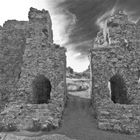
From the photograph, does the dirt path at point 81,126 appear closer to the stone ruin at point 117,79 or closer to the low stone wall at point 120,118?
the low stone wall at point 120,118

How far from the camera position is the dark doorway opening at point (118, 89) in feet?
48.1

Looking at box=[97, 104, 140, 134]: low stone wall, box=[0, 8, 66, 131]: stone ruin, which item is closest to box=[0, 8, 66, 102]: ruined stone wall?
box=[0, 8, 66, 131]: stone ruin

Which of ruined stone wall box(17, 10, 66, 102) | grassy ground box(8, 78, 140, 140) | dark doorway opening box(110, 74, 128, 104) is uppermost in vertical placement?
ruined stone wall box(17, 10, 66, 102)

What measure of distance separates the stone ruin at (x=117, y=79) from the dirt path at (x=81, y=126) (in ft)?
2.31

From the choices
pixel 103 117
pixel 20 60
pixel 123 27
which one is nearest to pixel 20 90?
pixel 20 60

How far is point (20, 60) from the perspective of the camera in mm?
19453

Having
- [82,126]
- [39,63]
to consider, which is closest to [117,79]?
[82,126]

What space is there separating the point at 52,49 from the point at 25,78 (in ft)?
11.2

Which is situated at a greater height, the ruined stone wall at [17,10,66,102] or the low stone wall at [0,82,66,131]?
the ruined stone wall at [17,10,66,102]

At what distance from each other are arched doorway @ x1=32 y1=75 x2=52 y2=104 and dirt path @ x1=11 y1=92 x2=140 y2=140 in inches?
108

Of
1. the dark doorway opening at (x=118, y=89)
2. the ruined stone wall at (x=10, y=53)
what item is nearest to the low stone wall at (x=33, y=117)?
the dark doorway opening at (x=118, y=89)

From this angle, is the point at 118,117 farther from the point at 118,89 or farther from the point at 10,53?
the point at 10,53

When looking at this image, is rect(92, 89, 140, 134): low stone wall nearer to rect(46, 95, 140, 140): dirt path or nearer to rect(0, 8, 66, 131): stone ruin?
rect(46, 95, 140, 140): dirt path

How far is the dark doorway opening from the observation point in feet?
48.1
